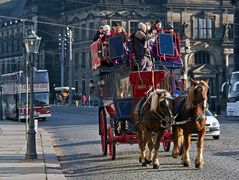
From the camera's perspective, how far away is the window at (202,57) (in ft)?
298

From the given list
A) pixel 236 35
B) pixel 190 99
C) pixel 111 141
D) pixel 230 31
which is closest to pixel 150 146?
pixel 190 99

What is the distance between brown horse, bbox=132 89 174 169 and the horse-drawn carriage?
0.41m

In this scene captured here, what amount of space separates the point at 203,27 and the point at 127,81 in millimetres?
77727

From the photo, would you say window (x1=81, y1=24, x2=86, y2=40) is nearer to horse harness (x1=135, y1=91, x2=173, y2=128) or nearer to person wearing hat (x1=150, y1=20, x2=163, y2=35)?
person wearing hat (x1=150, y1=20, x2=163, y2=35)

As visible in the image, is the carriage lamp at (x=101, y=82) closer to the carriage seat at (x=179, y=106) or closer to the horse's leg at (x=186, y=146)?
the carriage seat at (x=179, y=106)

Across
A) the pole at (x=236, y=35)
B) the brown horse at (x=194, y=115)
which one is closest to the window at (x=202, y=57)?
the pole at (x=236, y=35)

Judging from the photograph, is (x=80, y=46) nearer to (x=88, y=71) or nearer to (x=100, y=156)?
(x=88, y=71)

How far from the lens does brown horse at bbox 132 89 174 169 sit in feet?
47.6

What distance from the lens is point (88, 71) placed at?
92.4m

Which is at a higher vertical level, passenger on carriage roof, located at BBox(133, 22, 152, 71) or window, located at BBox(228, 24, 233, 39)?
window, located at BBox(228, 24, 233, 39)

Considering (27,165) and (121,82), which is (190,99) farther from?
(27,165)

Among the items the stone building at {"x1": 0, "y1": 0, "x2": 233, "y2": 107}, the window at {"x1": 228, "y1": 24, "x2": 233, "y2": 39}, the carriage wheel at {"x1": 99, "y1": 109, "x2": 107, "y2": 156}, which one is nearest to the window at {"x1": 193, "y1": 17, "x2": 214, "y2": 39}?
the stone building at {"x1": 0, "y1": 0, "x2": 233, "y2": 107}

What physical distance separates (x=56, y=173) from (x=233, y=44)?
7988 centimetres

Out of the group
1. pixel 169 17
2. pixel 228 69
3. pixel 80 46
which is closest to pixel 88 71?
pixel 80 46
